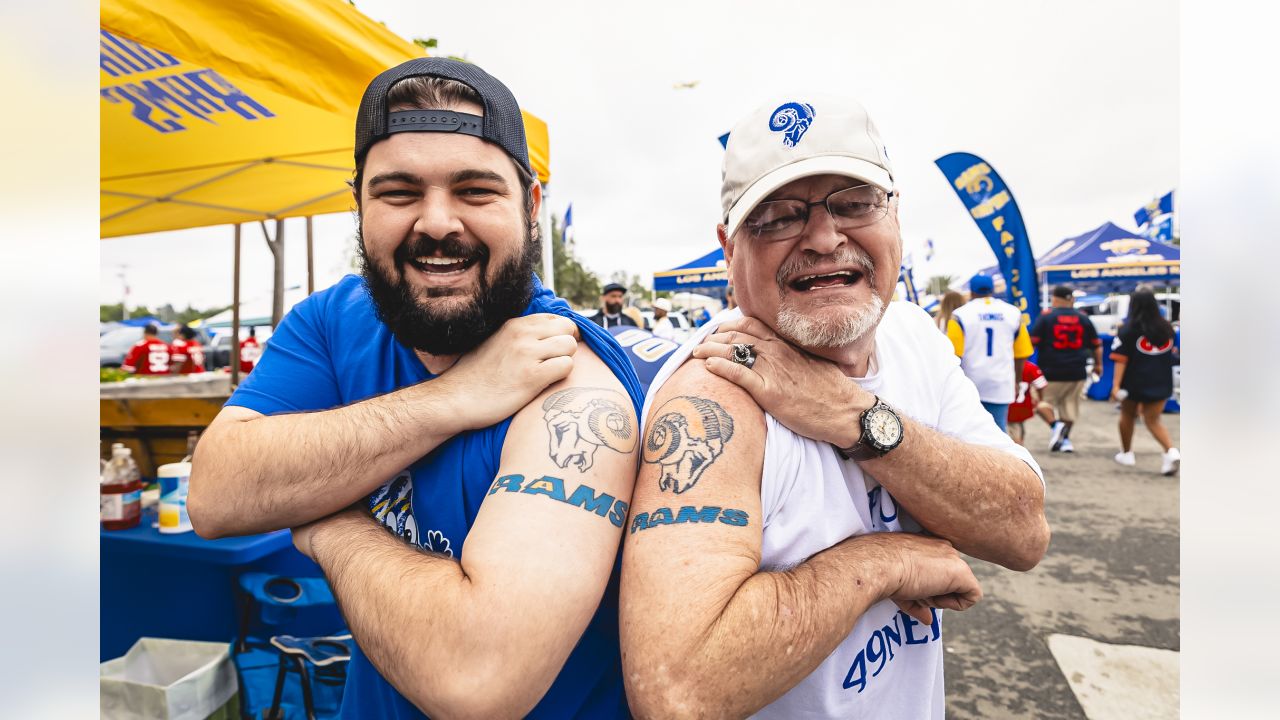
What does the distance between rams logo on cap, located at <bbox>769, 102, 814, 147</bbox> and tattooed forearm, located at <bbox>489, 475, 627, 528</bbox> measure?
914 millimetres

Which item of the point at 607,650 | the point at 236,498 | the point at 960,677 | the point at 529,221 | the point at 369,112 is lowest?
the point at 960,677

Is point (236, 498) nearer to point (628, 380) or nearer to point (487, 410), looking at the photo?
point (487, 410)

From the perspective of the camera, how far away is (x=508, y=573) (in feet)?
3.59

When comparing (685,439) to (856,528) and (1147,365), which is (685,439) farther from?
(1147,365)

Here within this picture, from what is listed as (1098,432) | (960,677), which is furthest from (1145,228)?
(960,677)

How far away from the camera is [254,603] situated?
289cm

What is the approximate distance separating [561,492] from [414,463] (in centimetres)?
41

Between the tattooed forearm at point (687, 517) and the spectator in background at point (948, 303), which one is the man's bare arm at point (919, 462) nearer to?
the tattooed forearm at point (687, 517)

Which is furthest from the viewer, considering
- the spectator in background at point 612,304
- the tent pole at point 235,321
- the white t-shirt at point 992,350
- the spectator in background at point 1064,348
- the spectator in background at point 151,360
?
the spectator in background at point 151,360

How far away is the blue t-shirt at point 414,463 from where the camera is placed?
1.36 meters

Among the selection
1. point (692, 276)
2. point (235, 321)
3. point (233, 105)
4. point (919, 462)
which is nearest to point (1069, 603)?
point (919, 462)

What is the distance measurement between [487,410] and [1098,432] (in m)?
12.0

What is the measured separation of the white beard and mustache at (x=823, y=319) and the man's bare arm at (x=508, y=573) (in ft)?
1.60

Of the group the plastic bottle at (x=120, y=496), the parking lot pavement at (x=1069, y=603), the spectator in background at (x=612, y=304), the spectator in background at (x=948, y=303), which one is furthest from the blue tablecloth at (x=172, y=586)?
the spectator in background at (x=948, y=303)
